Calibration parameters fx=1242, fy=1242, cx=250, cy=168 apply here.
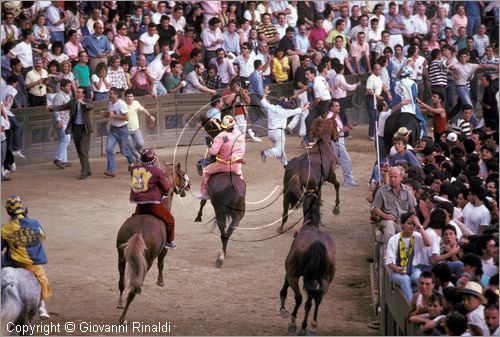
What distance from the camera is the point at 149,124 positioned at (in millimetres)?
26875

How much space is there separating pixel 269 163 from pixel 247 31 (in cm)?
439

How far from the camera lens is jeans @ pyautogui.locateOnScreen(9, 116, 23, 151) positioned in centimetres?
2420

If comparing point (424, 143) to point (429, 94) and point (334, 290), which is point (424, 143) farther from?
point (429, 94)

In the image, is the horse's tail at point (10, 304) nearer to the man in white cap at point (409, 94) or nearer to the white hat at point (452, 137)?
the white hat at point (452, 137)

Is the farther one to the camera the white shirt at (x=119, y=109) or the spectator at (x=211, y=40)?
the spectator at (x=211, y=40)

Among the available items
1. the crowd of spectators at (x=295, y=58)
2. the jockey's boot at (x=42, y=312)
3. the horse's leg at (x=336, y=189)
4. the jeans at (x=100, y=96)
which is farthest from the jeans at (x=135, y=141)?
the jockey's boot at (x=42, y=312)

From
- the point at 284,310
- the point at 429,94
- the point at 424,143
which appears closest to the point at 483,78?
the point at 429,94

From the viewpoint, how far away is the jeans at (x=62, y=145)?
81.4 ft

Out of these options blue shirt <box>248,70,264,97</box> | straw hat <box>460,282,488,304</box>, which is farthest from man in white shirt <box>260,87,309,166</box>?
straw hat <box>460,282,488,304</box>

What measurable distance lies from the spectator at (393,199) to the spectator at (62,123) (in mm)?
9768

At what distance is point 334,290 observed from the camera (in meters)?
17.2

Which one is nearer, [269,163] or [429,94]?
[269,163]

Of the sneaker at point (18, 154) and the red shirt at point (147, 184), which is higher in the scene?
the red shirt at point (147, 184)

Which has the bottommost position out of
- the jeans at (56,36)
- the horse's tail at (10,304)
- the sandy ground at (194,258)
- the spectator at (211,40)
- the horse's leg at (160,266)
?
the sandy ground at (194,258)
